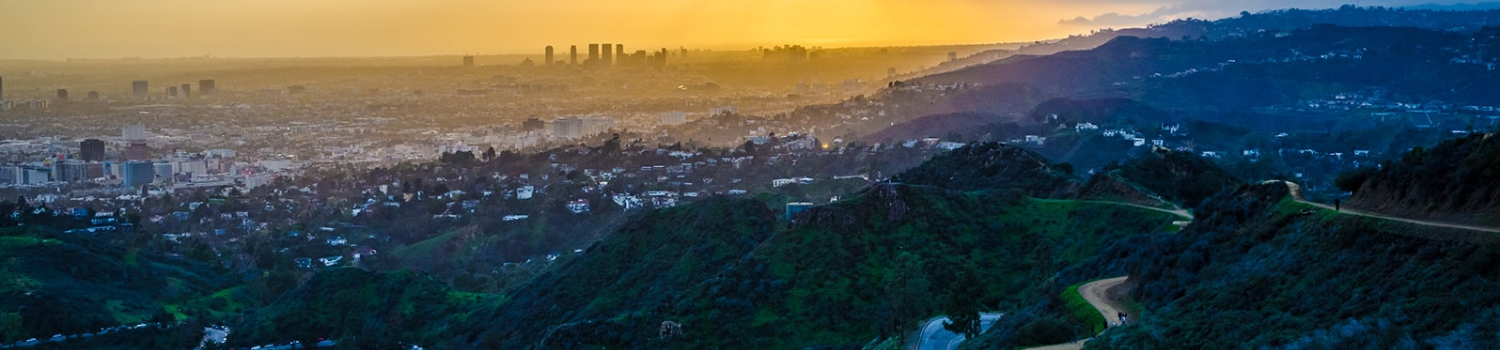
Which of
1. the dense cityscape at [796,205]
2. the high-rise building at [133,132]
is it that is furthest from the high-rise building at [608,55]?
the high-rise building at [133,132]

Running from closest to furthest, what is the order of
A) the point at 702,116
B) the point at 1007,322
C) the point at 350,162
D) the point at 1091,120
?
the point at 1007,322 < the point at 1091,120 < the point at 350,162 < the point at 702,116

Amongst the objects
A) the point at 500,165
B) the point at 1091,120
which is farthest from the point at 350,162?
the point at 1091,120

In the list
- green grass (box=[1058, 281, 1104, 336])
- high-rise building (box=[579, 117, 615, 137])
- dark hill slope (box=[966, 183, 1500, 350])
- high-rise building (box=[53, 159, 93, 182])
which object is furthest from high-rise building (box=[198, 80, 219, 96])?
dark hill slope (box=[966, 183, 1500, 350])

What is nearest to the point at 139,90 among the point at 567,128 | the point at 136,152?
the point at 136,152

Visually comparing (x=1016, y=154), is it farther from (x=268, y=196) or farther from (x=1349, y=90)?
(x=1349, y=90)

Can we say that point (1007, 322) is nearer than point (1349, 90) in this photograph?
Yes

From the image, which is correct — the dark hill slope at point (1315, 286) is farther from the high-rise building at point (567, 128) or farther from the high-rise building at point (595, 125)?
the high-rise building at point (595, 125)

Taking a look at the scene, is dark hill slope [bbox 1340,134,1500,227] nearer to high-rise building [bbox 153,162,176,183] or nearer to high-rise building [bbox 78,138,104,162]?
high-rise building [bbox 153,162,176,183]
